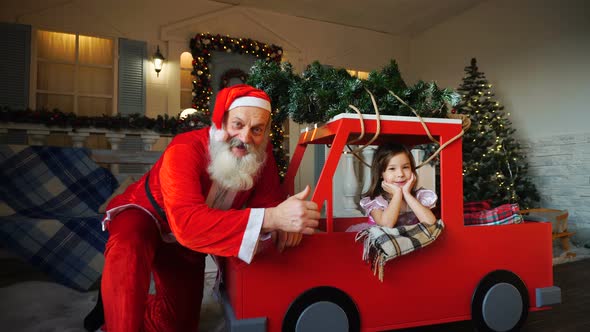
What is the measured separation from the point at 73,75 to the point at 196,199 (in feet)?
20.7

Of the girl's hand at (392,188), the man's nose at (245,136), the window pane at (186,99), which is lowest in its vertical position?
the girl's hand at (392,188)

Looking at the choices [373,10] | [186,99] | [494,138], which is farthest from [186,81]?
[494,138]

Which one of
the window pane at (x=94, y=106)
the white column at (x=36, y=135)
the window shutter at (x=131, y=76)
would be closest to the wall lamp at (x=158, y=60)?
the window shutter at (x=131, y=76)

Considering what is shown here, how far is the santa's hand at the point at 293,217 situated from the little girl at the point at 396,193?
18.4 inches

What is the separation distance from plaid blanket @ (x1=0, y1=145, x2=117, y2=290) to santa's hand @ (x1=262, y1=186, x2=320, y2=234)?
179 centimetres

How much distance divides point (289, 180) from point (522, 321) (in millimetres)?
1108

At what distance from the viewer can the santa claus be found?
Result: 1070mm

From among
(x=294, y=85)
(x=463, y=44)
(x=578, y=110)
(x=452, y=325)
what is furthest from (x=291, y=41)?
(x=452, y=325)

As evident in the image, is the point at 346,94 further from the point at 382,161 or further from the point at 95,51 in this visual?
the point at 95,51

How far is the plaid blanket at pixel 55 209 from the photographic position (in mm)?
2311

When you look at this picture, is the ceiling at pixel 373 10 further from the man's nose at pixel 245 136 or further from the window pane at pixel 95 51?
the man's nose at pixel 245 136

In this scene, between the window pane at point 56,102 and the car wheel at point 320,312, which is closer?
the car wheel at point 320,312

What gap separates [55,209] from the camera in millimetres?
2814

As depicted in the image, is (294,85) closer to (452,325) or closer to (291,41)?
(452,325)
